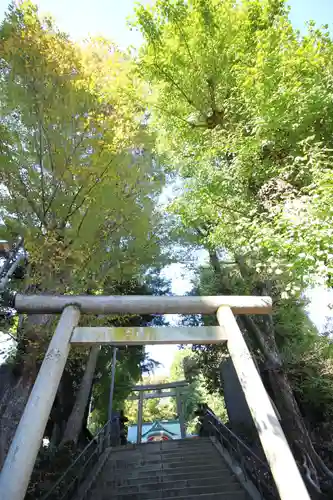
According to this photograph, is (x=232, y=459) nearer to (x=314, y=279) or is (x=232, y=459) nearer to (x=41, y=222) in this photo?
(x=314, y=279)

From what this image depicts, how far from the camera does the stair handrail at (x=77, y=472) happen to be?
5.25 metres

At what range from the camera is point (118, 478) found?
6.52 meters

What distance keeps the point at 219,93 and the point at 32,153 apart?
15.8ft

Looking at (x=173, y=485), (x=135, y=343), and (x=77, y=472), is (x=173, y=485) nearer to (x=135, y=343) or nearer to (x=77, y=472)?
(x=77, y=472)

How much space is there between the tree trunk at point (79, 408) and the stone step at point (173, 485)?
2.35 m

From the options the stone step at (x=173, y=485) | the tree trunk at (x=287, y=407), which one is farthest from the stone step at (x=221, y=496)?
the tree trunk at (x=287, y=407)

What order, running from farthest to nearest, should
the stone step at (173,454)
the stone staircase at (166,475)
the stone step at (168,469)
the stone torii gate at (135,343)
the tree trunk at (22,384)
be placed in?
the stone step at (173,454) < the stone step at (168,469) < the stone staircase at (166,475) < the tree trunk at (22,384) < the stone torii gate at (135,343)

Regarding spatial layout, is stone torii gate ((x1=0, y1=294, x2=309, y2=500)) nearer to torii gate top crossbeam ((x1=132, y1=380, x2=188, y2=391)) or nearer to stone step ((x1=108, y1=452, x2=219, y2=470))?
stone step ((x1=108, y1=452, x2=219, y2=470))

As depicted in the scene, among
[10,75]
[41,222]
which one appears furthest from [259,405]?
[10,75]

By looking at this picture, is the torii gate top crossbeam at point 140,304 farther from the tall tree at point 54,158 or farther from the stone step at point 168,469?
the stone step at point 168,469

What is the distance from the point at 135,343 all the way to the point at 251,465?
4.82 meters

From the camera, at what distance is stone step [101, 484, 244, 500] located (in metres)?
5.62

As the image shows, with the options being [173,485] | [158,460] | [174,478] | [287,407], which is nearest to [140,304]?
[173,485]

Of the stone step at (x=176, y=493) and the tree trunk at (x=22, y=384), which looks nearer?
the tree trunk at (x=22, y=384)
